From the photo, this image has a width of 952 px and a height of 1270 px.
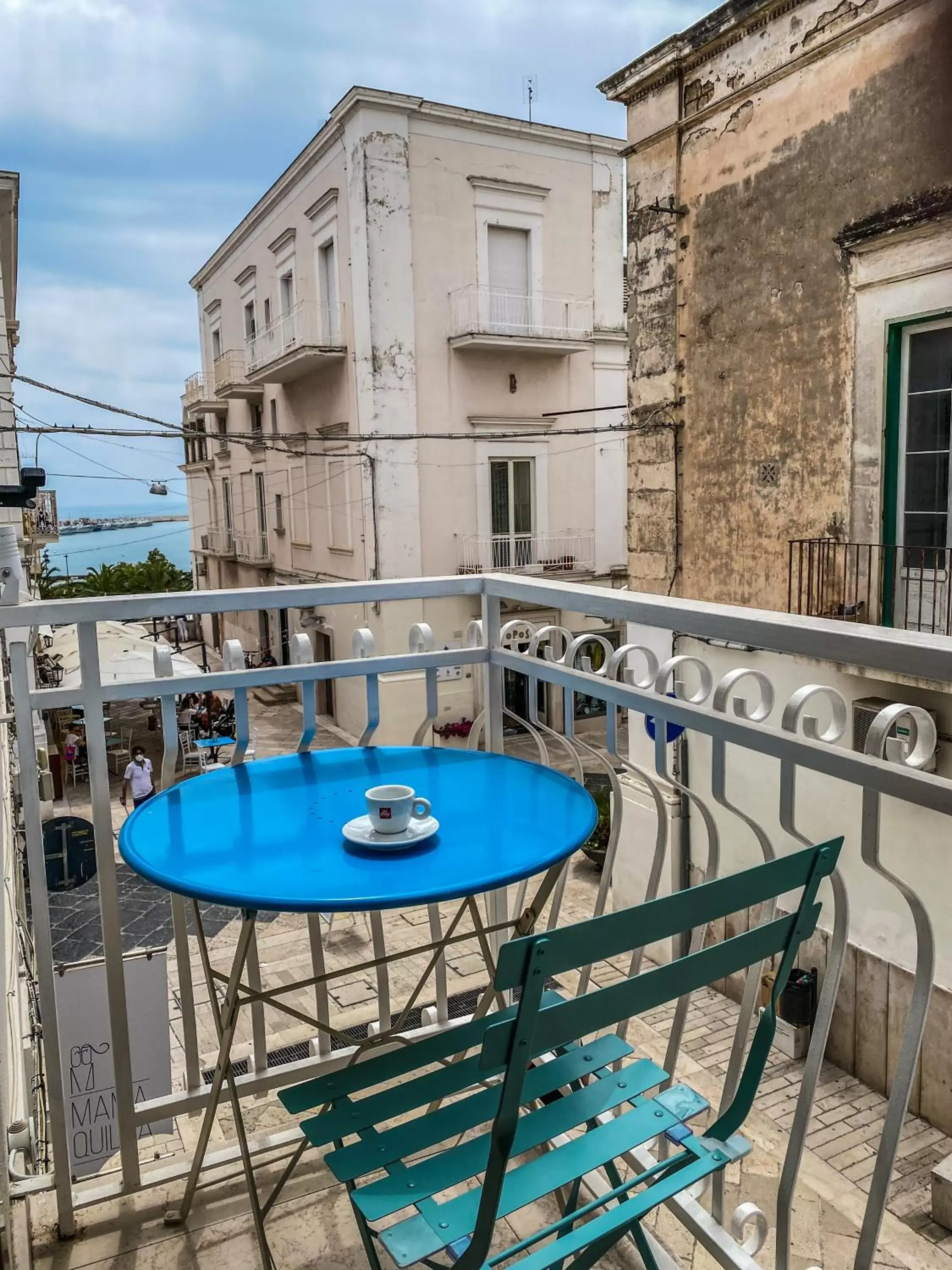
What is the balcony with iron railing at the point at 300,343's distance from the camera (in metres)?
16.0

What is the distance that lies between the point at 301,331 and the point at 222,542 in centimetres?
969

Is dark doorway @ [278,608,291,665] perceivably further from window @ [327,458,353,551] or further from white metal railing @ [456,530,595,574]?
white metal railing @ [456,530,595,574]

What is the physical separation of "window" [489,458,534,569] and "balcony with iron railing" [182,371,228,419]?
9.31 m

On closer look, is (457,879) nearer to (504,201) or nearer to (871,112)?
(871,112)

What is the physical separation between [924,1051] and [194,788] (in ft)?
22.2

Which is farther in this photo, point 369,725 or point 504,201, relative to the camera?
point 504,201

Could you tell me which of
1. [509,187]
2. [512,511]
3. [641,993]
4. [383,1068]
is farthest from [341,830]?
[509,187]

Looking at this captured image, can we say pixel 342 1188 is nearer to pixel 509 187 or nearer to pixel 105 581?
pixel 509 187

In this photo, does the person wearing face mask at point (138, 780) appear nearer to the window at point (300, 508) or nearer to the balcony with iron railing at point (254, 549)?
the window at point (300, 508)

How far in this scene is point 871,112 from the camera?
22.7 ft

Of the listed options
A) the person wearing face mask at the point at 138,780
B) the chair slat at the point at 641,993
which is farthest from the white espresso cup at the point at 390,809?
the person wearing face mask at the point at 138,780

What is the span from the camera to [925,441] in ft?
23.1

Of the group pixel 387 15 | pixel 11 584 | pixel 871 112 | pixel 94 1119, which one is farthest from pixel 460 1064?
pixel 387 15

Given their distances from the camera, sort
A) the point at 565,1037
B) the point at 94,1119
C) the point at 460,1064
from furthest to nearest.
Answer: the point at 94,1119, the point at 460,1064, the point at 565,1037
